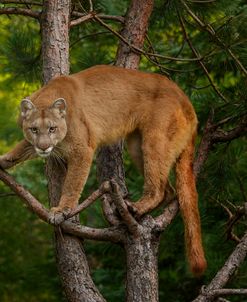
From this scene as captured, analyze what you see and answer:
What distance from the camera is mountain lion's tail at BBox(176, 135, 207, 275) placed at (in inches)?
265

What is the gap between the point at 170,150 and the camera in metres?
7.11

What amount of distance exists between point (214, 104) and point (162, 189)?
1406 millimetres

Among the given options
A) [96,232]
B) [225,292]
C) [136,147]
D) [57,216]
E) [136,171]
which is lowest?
[136,171]

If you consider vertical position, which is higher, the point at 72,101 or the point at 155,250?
the point at 72,101

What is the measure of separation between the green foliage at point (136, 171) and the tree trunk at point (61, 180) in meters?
1.25

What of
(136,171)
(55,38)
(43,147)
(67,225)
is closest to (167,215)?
Answer: (67,225)

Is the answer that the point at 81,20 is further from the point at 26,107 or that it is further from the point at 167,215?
the point at 167,215

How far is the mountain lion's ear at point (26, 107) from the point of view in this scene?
6.65 metres

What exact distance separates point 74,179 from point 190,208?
3.52 ft

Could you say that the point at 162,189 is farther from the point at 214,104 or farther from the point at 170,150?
the point at 214,104

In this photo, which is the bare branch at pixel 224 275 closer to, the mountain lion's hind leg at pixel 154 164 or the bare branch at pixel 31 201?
the mountain lion's hind leg at pixel 154 164

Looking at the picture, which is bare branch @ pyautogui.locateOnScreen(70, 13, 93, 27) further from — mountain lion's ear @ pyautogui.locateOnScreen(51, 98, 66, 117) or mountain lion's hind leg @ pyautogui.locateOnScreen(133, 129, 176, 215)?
mountain lion's hind leg @ pyautogui.locateOnScreen(133, 129, 176, 215)

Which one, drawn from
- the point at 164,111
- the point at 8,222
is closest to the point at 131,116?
the point at 164,111

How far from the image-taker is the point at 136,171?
1081 cm
